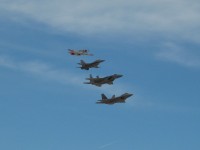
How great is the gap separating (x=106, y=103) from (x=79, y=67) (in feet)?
69.9

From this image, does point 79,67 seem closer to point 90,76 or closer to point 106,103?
point 90,76

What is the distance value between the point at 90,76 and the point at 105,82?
7634 mm

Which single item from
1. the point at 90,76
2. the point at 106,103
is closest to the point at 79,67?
the point at 90,76

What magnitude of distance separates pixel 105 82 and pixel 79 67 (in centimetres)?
1418

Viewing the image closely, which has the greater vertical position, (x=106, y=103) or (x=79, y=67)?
(x=79, y=67)

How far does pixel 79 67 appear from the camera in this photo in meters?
199

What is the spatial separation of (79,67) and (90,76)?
268 inches

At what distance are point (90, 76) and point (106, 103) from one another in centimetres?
1495

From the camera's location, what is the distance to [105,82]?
7820 inches

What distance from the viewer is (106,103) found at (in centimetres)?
19962

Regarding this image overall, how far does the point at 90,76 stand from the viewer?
7795 inches

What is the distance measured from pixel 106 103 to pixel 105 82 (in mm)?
10036
